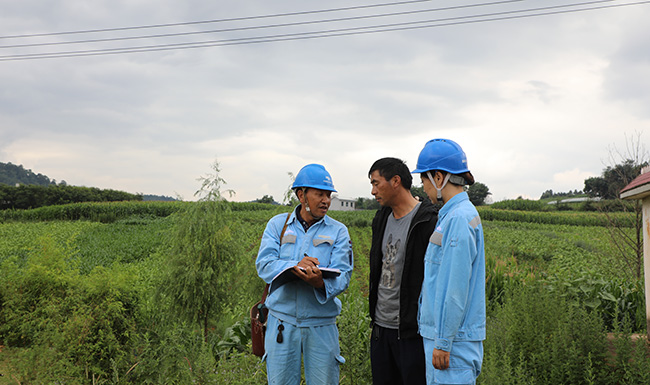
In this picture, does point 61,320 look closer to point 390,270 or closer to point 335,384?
point 335,384

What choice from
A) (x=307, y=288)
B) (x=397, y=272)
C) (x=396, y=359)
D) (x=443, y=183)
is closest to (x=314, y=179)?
(x=307, y=288)

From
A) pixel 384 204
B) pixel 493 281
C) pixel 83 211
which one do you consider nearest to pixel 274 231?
pixel 384 204

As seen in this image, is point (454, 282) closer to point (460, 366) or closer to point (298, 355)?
point (460, 366)

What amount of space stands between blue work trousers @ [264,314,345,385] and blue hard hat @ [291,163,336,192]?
1.00 meters

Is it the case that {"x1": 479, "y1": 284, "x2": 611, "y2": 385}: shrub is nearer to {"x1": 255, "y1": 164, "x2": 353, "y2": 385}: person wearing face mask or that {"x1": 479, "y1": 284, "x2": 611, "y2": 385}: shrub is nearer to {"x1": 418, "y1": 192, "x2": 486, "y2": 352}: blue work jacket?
{"x1": 418, "y1": 192, "x2": 486, "y2": 352}: blue work jacket

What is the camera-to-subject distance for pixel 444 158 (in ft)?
9.07

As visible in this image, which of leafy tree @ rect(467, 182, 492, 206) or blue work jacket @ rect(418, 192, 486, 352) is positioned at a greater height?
leafy tree @ rect(467, 182, 492, 206)

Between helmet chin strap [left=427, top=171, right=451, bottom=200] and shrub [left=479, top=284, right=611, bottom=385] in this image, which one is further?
shrub [left=479, top=284, right=611, bottom=385]

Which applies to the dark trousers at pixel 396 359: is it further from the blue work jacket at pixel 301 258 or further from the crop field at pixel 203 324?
the crop field at pixel 203 324

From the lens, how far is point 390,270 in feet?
10.3

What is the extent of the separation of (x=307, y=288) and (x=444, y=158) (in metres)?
1.34

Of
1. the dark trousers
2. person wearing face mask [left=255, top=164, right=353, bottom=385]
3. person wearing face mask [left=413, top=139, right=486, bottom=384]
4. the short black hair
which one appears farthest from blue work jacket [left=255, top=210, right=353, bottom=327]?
person wearing face mask [left=413, top=139, right=486, bottom=384]

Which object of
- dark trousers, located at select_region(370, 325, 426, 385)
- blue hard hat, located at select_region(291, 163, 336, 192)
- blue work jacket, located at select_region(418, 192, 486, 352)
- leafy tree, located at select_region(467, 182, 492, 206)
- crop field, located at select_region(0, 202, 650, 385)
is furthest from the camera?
leafy tree, located at select_region(467, 182, 492, 206)

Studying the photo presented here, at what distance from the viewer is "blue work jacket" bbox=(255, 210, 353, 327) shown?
326 centimetres
